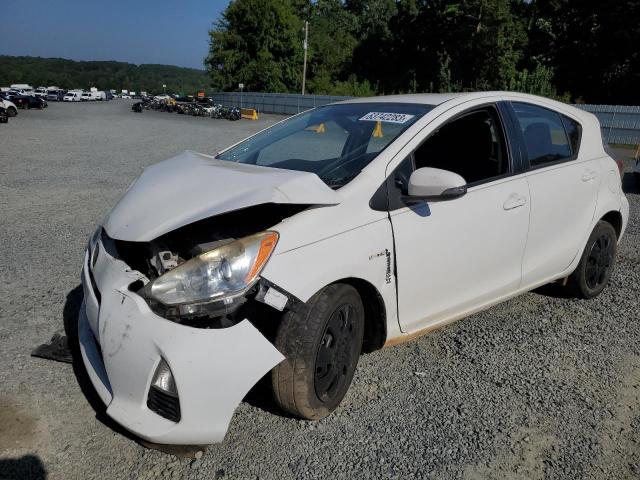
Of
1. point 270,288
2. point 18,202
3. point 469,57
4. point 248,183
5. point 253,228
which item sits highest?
point 469,57

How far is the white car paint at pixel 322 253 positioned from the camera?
215cm

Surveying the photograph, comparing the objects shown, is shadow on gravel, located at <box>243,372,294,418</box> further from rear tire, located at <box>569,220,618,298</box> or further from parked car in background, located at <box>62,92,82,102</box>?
parked car in background, located at <box>62,92,82,102</box>

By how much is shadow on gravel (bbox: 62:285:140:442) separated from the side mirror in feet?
5.78

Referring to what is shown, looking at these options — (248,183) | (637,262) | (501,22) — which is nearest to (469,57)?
(501,22)

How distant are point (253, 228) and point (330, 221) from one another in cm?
36

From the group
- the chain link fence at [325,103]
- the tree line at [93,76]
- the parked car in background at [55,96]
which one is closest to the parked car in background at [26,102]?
the chain link fence at [325,103]

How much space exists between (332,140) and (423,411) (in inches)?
70.1

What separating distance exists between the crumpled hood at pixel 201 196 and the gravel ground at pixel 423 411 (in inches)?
37.7

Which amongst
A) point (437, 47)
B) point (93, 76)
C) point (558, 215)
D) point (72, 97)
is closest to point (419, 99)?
point (558, 215)

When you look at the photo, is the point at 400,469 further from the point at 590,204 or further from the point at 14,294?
the point at 14,294

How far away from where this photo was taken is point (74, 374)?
299 centimetres

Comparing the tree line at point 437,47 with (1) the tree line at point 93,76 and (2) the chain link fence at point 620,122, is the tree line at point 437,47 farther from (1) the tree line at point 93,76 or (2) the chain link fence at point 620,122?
(1) the tree line at point 93,76

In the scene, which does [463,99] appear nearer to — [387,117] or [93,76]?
[387,117]

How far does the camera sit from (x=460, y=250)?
9.85ft
